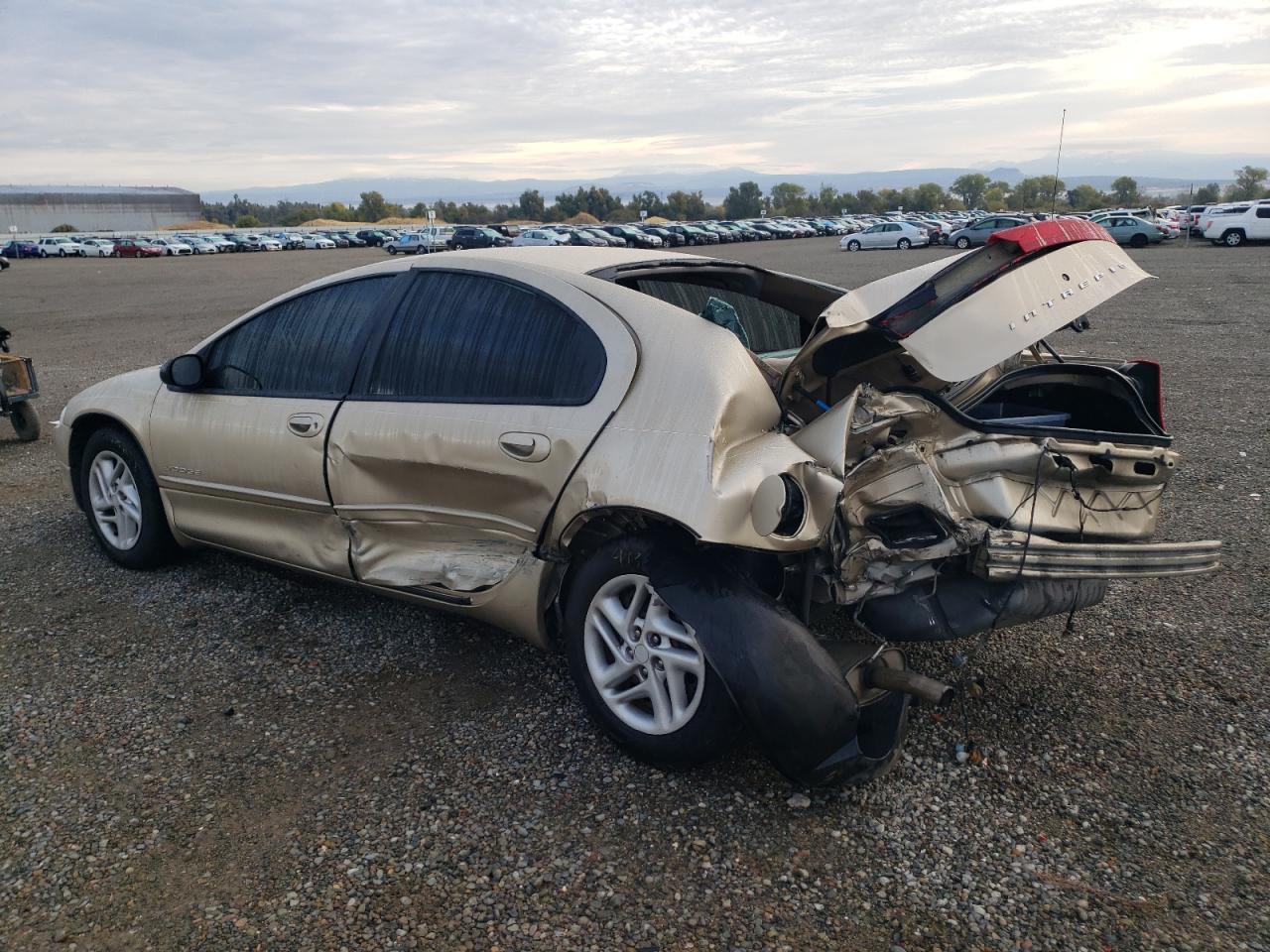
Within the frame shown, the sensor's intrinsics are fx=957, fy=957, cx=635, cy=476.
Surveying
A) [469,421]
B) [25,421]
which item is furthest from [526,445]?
[25,421]

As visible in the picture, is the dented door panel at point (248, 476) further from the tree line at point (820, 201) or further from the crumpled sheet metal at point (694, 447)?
the tree line at point (820, 201)

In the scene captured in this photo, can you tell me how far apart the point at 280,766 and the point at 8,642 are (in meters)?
1.79

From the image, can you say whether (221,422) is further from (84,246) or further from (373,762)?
(84,246)

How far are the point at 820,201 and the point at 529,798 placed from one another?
95037 millimetres

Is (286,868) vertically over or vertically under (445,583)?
under

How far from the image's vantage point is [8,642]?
13.6 ft

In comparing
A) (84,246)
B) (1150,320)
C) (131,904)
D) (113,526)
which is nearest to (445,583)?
(131,904)

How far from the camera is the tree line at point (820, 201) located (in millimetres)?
72938

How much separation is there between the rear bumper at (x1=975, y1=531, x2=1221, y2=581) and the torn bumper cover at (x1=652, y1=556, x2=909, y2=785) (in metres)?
0.63

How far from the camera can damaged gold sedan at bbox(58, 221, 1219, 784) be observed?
9.63 feet

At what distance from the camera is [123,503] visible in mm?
4848

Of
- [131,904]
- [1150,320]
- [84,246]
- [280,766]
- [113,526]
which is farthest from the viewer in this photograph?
[84,246]

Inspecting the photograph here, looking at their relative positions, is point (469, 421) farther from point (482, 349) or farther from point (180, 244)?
point (180, 244)

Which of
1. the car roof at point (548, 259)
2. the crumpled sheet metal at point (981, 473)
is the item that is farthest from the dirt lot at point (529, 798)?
the car roof at point (548, 259)
